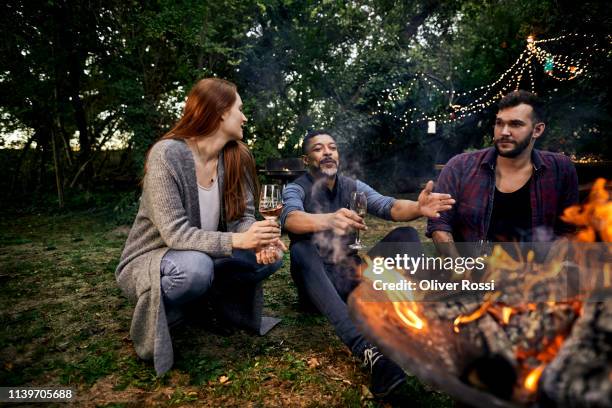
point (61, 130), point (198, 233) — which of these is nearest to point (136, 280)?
point (198, 233)

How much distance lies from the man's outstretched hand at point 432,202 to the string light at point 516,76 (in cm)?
927

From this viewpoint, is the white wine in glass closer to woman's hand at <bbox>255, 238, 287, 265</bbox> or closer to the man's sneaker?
woman's hand at <bbox>255, 238, 287, 265</bbox>

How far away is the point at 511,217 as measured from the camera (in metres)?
3.07

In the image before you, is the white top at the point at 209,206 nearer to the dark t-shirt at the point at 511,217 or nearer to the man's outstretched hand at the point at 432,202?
the man's outstretched hand at the point at 432,202

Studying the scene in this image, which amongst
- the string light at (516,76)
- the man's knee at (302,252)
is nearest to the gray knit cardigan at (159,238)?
the man's knee at (302,252)

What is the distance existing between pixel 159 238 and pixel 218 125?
0.92 m

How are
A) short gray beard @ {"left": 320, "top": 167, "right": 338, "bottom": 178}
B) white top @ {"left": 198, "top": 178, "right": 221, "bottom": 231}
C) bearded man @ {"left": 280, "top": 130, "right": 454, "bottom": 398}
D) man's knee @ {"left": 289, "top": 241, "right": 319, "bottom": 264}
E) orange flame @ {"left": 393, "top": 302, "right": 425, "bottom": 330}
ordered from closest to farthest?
orange flame @ {"left": 393, "top": 302, "right": 425, "bottom": 330}, bearded man @ {"left": 280, "top": 130, "right": 454, "bottom": 398}, man's knee @ {"left": 289, "top": 241, "right": 319, "bottom": 264}, white top @ {"left": 198, "top": 178, "right": 221, "bottom": 231}, short gray beard @ {"left": 320, "top": 167, "right": 338, "bottom": 178}

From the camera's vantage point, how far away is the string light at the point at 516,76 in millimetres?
9898

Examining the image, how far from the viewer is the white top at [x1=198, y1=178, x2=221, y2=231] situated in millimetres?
2893

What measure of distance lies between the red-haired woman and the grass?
202 mm

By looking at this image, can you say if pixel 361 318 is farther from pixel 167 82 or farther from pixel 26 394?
pixel 167 82

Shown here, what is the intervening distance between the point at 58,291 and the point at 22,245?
9.94ft

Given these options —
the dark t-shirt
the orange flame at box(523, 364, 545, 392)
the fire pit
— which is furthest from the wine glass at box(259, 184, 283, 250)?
the dark t-shirt

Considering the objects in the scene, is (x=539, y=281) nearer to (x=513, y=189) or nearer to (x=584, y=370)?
(x=584, y=370)
